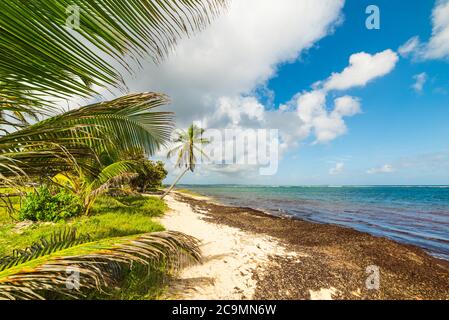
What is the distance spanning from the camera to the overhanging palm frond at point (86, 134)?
1434mm

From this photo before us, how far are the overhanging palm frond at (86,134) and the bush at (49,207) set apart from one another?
20.8ft

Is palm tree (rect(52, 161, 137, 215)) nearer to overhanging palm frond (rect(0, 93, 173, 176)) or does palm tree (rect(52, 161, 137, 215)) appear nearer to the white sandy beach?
overhanging palm frond (rect(0, 93, 173, 176))

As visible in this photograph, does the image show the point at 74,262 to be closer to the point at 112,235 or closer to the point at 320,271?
the point at 112,235

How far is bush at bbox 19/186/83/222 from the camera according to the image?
711 centimetres

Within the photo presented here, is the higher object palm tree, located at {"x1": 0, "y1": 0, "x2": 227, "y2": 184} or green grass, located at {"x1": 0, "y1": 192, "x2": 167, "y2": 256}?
palm tree, located at {"x1": 0, "y1": 0, "x2": 227, "y2": 184}

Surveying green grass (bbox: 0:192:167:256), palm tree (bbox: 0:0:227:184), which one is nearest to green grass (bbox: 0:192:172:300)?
green grass (bbox: 0:192:167:256)

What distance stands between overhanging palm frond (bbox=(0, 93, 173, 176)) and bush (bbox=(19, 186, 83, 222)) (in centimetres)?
635

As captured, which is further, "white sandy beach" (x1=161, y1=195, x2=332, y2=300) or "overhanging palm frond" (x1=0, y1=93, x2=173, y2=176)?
"white sandy beach" (x1=161, y1=195, x2=332, y2=300)

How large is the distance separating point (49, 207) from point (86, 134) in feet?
23.4

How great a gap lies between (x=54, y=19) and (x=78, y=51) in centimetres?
14

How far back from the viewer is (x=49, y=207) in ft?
24.4

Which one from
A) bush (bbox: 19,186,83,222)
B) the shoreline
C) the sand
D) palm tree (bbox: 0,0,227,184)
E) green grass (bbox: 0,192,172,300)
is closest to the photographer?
palm tree (bbox: 0,0,227,184)
